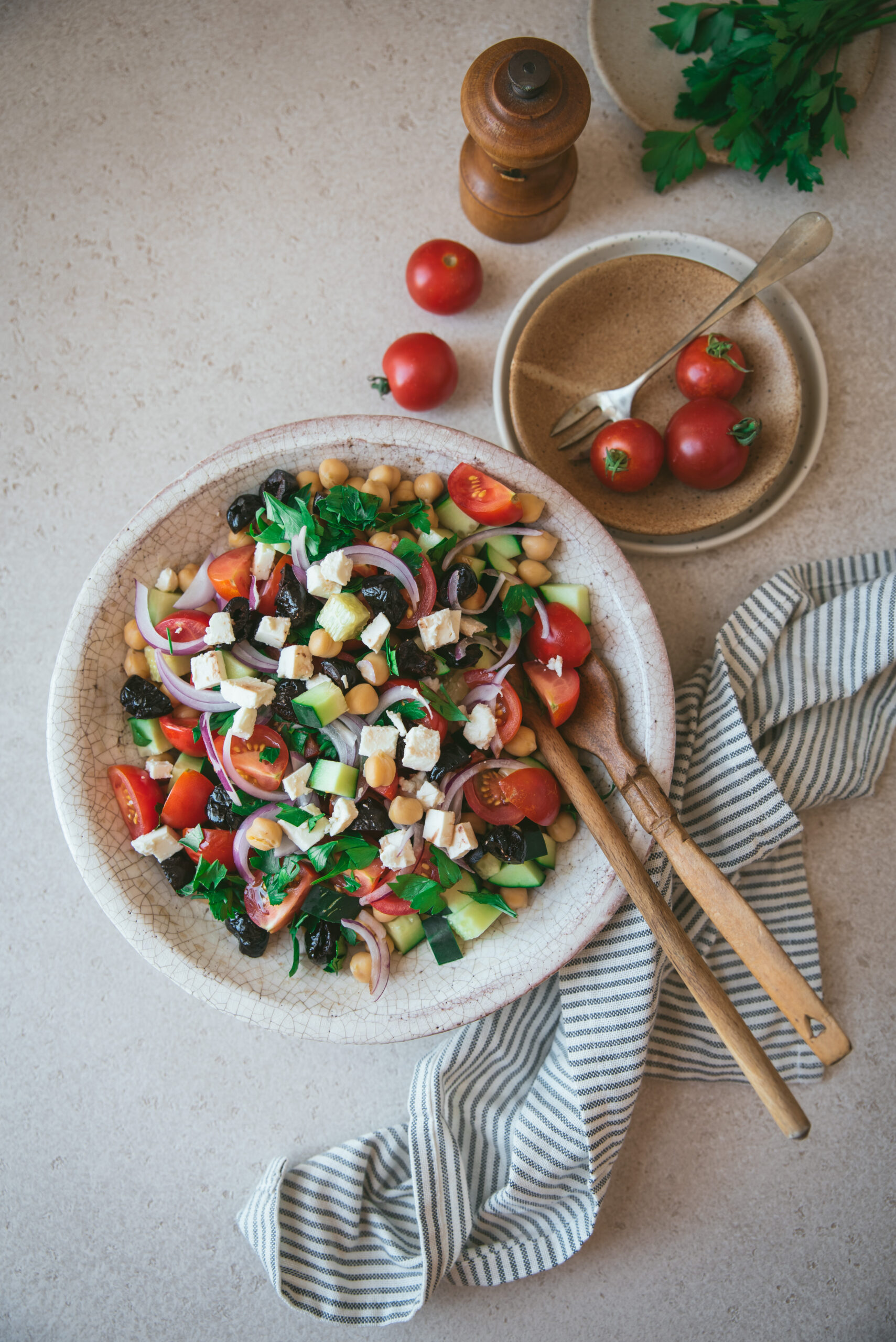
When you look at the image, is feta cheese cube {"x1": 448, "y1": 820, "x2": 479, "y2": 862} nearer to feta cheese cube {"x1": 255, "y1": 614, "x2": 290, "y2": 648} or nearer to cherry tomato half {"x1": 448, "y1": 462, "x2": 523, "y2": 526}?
feta cheese cube {"x1": 255, "y1": 614, "x2": 290, "y2": 648}

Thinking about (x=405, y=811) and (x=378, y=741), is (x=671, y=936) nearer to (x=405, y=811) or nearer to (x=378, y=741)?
(x=405, y=811)

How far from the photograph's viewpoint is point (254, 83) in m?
2.60

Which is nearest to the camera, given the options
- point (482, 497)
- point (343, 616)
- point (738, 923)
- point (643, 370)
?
point (738, 923)

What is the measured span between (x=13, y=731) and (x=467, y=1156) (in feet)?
6.11

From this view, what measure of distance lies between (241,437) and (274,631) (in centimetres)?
92

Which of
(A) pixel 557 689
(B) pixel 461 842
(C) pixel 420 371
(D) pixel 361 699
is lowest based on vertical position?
(B) pixel 461 842

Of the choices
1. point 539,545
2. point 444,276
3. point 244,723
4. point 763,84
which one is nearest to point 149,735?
point 244,723

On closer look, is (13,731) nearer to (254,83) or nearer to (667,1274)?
(254,83)

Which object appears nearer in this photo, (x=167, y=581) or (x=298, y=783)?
(x=298, y=783)

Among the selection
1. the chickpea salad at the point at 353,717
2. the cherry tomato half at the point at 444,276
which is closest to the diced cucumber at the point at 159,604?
the chickpea salad at the point at 353,717

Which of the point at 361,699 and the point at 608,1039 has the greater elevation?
the point at 361,699

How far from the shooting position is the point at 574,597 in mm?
2074

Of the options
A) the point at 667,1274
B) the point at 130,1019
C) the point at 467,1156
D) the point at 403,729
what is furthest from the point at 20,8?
the point at 667,1274

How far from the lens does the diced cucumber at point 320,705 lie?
1.92 m
